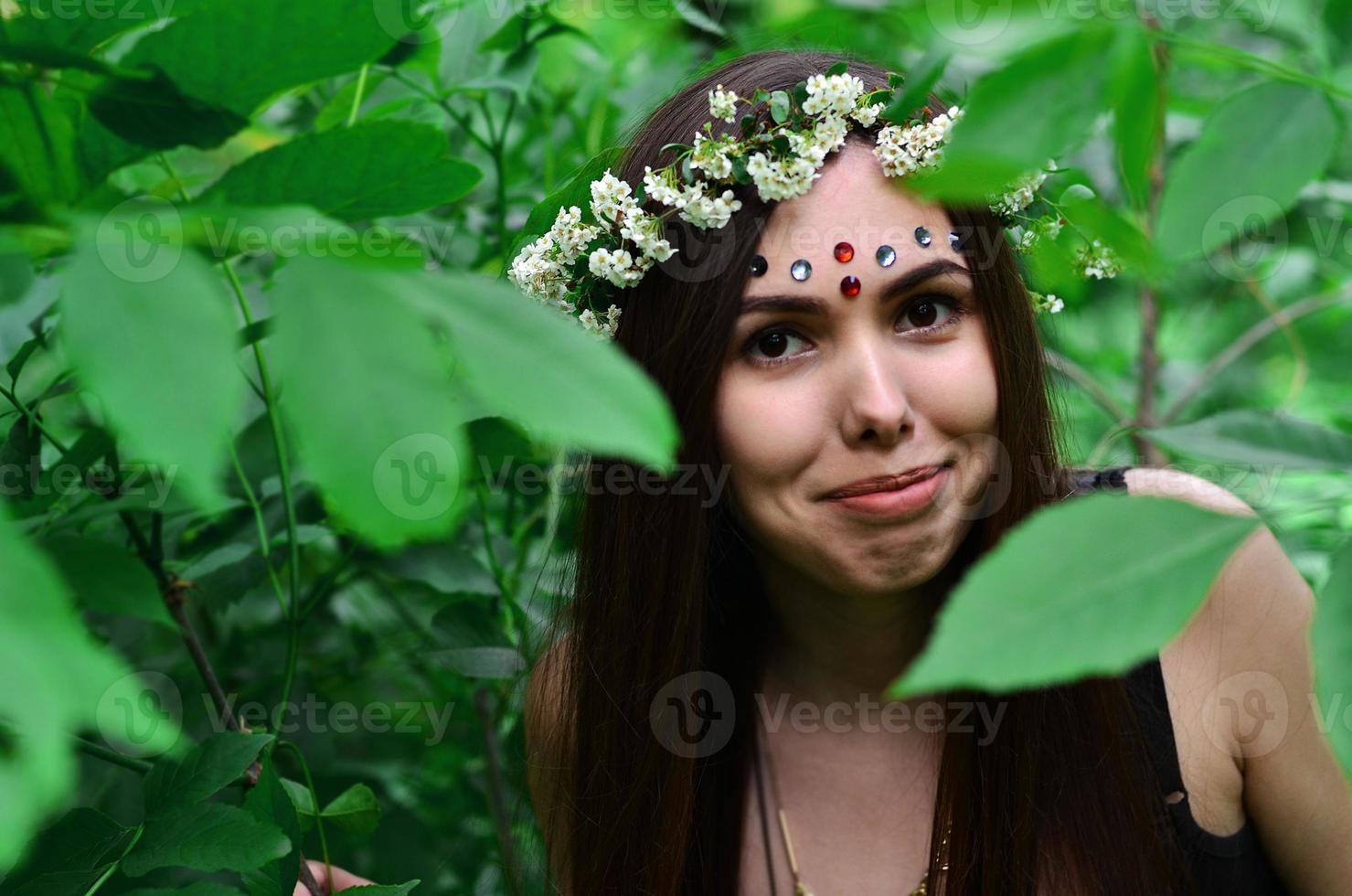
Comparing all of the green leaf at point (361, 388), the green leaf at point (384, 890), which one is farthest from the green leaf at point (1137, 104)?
Result: the green leaf at point (384, 890)

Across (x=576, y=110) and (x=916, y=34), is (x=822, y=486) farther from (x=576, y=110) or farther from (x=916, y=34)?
(x=916, y=34)

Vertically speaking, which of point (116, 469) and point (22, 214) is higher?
point (22, 214)

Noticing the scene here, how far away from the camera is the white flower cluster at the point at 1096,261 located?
1.16 metres

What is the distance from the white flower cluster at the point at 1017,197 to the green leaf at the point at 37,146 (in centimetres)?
77

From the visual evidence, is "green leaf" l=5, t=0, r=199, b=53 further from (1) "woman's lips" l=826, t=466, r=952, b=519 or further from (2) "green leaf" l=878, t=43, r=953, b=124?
(1) "woman's lips" l=826, t=466, r=952, b=519

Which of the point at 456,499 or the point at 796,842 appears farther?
the point at 796,842

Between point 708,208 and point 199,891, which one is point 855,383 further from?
point 199,891

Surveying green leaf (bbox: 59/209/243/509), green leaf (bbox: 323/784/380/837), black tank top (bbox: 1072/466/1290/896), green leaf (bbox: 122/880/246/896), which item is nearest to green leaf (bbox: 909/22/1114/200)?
green leaf (bbox: 59/209/243/509)

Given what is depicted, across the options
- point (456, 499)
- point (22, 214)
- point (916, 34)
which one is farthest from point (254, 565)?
point (916, 34)

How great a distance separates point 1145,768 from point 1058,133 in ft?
3.48

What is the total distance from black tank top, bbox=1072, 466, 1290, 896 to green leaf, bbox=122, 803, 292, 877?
934 mm

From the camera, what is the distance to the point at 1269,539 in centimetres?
131

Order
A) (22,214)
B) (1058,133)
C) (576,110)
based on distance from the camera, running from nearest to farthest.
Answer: (1058,133), (22,214), (576,110)

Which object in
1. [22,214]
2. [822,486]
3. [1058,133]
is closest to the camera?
[1058,133]
